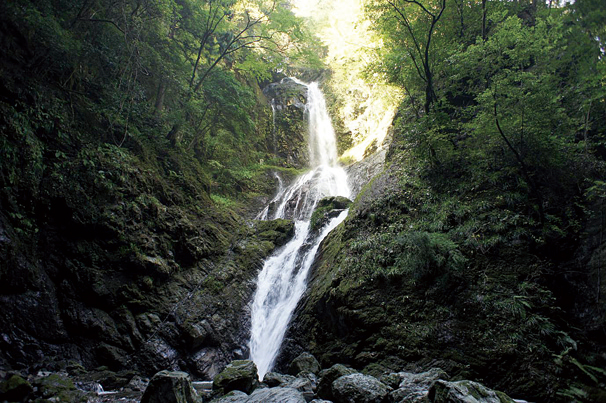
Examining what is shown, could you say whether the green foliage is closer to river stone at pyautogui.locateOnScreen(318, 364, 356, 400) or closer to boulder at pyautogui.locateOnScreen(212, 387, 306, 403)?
river stone at pyautogui.locateOnScreen(318, 364, 356, 400)

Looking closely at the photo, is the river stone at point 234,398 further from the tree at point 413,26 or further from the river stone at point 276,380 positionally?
the tree at point 413,26

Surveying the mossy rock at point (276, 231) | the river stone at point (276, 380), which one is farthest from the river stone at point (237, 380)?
the mossy rock at point (276, 231)

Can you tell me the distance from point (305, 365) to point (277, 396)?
199 cm

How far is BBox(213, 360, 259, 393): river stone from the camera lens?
5.38 metres

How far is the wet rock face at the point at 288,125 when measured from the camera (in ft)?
70.0

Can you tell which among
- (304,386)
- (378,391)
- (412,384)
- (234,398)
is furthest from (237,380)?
(412,384)

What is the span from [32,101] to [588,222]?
456 inches

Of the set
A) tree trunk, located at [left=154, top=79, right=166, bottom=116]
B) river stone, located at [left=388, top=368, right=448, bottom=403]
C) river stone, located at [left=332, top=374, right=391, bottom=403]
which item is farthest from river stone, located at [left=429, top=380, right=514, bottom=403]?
tree trunk, located at [left=154, top=79, right=166, bottom=116]

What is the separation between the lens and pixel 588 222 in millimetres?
5285

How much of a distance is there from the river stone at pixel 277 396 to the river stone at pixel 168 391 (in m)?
0.94

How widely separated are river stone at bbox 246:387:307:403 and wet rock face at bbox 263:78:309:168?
55.5 ft

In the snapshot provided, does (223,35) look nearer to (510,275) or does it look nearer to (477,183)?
(477,183)

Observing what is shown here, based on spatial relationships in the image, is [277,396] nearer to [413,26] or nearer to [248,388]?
[248,388]


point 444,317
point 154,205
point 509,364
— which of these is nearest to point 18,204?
point 154,205
